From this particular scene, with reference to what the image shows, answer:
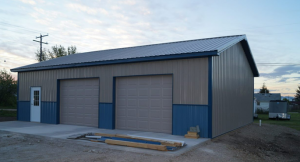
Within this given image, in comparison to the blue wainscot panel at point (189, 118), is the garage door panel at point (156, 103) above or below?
above

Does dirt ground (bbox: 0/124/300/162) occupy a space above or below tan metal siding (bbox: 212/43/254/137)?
below

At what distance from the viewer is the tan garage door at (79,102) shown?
43.9 ft

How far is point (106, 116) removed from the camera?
1269 cm

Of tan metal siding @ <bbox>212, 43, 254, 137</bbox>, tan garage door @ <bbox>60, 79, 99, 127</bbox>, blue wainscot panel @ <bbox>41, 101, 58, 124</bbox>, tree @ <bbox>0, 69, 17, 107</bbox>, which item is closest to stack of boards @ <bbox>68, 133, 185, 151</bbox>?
tan metal siding @ <bbox>212, 43, 254, 137</bbox>

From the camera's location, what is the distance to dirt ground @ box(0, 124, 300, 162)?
720 cm

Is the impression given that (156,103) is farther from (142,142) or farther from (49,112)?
(49,112)

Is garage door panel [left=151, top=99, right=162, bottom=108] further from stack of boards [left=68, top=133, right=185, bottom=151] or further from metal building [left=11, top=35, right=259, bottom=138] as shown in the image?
stack of boards [left=68, top=133, right=185, bottom=151]

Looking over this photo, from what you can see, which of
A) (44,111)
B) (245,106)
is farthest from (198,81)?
(44,111)

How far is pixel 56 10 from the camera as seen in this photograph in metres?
15.6

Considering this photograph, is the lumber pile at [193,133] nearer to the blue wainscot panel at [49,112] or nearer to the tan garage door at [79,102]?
the tan garage door at [79,102]

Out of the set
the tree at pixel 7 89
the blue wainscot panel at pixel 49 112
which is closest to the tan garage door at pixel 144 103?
the blue wainscot panel at pixel 49 112

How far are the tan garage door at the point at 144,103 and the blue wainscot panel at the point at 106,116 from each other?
27 cm

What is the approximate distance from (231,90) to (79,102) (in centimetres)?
794

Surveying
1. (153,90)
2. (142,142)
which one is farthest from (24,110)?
(142,142)
